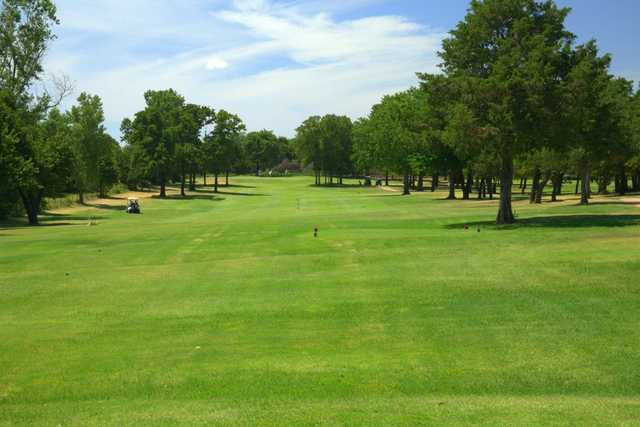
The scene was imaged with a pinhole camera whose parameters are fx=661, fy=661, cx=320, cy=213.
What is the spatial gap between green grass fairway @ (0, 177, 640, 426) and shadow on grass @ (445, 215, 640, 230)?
5567mm

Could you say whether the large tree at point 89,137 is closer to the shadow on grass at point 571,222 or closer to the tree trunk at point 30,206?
the tree trunk at point 30,206

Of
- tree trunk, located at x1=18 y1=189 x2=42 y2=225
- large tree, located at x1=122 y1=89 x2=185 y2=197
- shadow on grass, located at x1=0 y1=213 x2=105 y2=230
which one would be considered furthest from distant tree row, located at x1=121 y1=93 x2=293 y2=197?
tree trunk, located at x1=18 y1=189 x2=42 y2=225

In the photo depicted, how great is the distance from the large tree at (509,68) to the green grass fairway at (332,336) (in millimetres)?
9019

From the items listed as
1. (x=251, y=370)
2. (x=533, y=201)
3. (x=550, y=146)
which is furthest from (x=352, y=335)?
Result: (x=533, y=201)

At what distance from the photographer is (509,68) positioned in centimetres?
3459

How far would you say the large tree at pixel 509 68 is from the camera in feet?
110

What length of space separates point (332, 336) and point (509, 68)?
2548 centimetres

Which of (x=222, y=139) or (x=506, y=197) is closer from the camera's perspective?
(x=506, y=197)

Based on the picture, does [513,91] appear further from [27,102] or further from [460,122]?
[27,102]

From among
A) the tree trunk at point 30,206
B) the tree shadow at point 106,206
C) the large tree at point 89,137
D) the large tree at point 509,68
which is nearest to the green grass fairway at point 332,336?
the large tree at point 509,68

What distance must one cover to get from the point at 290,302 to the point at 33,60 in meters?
54.2

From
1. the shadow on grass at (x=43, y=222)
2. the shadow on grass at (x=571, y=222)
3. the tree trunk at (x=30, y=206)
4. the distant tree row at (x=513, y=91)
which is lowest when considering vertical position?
the shadow on grass at (x=43, y=222)

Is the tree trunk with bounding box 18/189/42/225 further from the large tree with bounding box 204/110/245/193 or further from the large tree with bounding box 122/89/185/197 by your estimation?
the large tree with bounding box 204/110/245/193

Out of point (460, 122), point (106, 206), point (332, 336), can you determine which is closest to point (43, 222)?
point (106, 206)
